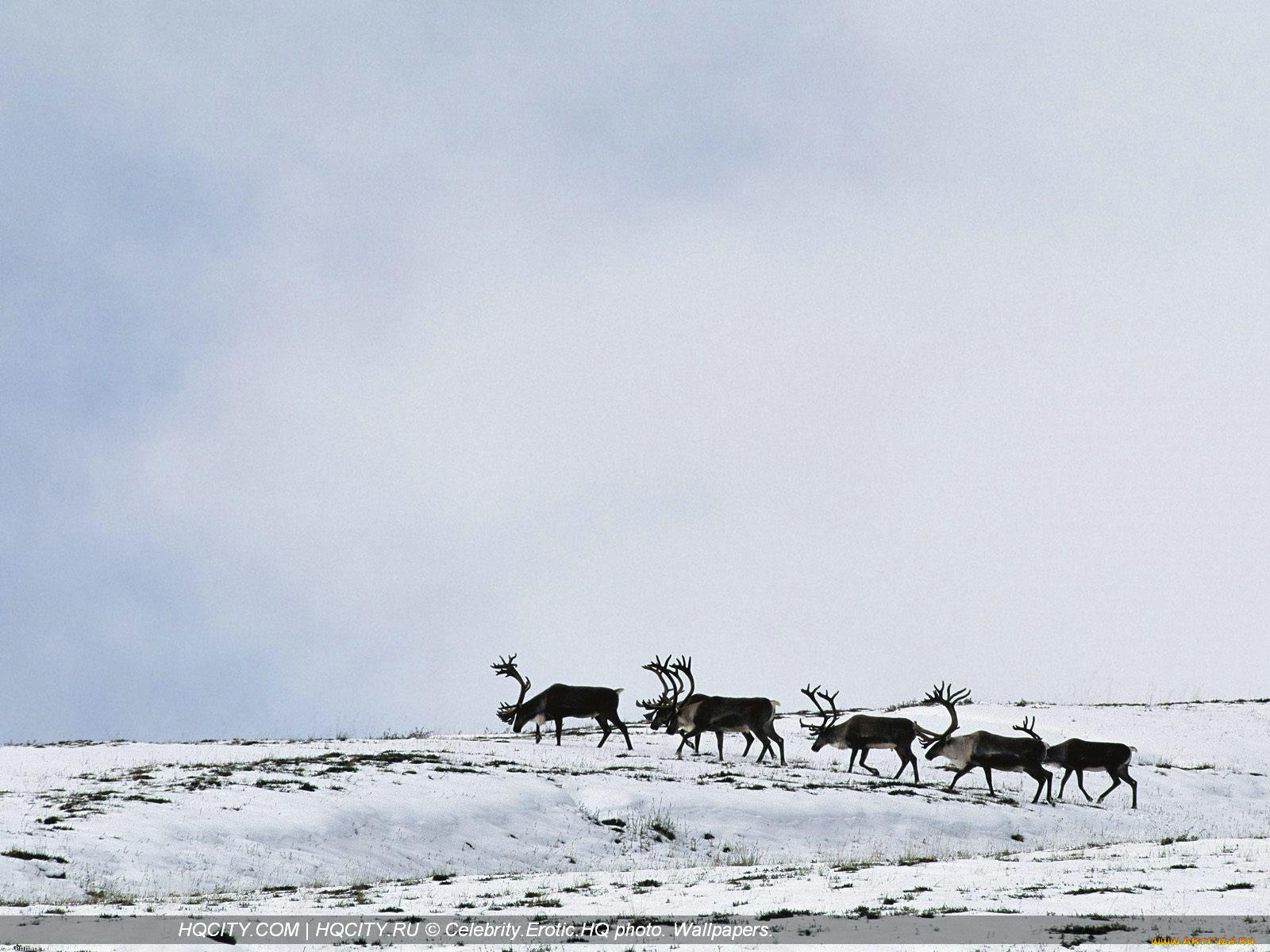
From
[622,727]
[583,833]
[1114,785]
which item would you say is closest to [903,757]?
[1114,785]

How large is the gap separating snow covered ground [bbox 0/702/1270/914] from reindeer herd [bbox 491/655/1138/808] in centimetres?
63

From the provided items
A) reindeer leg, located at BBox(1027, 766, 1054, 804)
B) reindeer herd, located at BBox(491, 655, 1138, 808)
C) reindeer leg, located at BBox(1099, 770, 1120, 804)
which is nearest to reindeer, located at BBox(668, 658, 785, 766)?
reindeer herd, located at BBox(491, 655, 1138, 808)

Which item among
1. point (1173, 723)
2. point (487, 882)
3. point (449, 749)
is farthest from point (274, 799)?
point (1173, 723)

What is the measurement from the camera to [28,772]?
75.8 ft

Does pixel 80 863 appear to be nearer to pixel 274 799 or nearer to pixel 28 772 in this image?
pixel 274 799

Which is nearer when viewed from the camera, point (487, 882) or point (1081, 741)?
point (487, 882)

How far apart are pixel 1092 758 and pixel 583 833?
13737 millimetres

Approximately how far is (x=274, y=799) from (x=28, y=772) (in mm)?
7005

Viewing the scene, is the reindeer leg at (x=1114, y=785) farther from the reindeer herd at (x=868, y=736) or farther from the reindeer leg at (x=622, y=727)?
the reindeer leg at (x=622, y=727)

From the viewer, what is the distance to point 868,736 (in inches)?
1113

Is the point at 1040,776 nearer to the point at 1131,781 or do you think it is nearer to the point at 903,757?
the point at 1131,781

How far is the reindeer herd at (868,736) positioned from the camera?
2666cm

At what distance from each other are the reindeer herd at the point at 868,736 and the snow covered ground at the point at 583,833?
0.63m

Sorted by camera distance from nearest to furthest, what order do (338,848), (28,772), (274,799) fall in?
(338,848) < (274,799) < (28,772)
